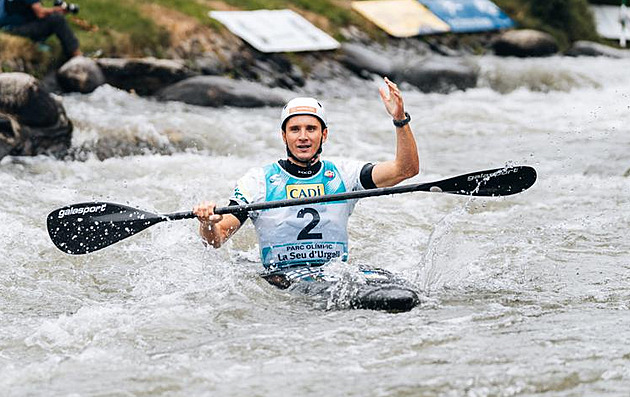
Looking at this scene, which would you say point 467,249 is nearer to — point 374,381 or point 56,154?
point 374,381

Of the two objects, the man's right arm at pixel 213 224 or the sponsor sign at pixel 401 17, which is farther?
the sponsor sign at pixel 401 17

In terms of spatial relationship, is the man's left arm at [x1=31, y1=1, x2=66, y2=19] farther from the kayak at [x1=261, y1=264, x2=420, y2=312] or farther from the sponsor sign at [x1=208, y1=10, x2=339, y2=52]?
the kayak at [x1=261, y1=264, x2=420, y2=312]

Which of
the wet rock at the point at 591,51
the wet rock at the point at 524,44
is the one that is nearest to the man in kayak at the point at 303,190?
the wet rock at the point at 524,44

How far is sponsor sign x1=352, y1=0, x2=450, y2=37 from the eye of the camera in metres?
18.6

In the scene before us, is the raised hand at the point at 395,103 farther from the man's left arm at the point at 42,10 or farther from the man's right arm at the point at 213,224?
the man's left arm at the point at 42,10

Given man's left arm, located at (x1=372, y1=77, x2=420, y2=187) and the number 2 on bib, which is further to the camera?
the number 2 on bib

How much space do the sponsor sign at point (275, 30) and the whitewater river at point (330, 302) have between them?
2.22 metres

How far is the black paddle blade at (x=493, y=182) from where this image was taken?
6.77 meters

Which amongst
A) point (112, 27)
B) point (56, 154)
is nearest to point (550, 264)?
point (56, 154)

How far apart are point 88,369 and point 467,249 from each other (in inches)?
152

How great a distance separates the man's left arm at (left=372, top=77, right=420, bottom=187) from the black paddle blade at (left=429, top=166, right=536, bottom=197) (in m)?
0.27

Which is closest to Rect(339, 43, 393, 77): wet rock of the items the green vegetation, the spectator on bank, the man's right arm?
the green vegetation

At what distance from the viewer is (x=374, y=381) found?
5156 millimetres

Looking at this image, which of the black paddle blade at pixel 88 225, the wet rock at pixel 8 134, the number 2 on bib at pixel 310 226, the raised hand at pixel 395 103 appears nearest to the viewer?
the raised hand at pixel 395 103
